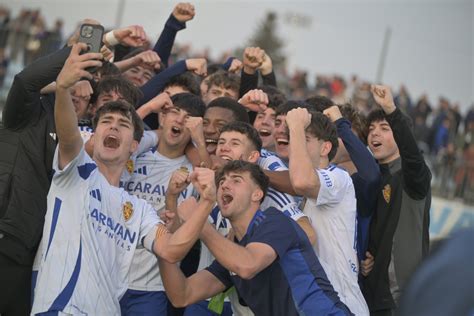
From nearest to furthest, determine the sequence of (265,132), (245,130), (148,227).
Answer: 1. (148,227)
2. (245,130)
3. (265,132)

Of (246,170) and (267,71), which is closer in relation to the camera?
(246,170)

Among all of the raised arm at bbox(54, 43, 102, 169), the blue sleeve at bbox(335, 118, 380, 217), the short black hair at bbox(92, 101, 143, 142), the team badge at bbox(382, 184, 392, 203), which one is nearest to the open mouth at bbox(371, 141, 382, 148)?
the team badge at bbox(382, 184, 392, 203)

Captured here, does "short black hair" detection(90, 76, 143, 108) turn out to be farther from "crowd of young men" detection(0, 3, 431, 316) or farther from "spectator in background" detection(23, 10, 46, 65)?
"spectator in background" detection(23, 10, 46, 65)

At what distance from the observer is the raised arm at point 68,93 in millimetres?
4551

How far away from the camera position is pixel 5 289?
212 inches

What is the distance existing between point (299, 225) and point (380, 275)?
139 centimetres

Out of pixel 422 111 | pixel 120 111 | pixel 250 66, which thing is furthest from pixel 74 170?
pixel 422 111

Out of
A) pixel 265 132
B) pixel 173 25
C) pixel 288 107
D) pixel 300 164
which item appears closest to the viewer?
pixel 300 164

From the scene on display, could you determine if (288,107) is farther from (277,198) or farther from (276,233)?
(276,233)

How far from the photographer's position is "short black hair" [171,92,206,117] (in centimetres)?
659

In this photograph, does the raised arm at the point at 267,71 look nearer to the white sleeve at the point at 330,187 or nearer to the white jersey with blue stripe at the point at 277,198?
the white jersey with blue stripe at the point at 277,198

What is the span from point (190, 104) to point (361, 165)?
1459 millimetres

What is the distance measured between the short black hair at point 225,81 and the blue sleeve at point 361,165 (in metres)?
1.63

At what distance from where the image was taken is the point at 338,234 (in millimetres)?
5570
